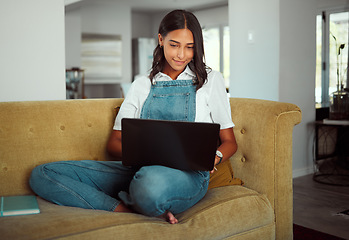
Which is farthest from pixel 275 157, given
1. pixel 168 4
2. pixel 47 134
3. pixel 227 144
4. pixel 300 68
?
pixel 168 4

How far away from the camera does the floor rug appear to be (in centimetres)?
228

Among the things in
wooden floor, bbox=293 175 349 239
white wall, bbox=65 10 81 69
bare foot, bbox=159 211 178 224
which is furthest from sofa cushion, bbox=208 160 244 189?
white wall, bbox=65 10 81 69

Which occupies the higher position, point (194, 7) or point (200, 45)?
point (194, 7)

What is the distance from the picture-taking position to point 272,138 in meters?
1.80

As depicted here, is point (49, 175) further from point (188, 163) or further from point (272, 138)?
point (272, 138)

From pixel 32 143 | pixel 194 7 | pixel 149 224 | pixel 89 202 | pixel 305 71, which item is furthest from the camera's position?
pixel 194 7

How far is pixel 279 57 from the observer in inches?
144

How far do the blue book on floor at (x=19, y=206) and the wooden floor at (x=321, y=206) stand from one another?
→ 66.7 inches

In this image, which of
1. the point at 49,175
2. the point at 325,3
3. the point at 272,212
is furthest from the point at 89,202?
the point at 325,3

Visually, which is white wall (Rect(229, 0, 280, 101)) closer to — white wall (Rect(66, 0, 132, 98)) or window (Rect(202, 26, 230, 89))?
window (Rect(202, 26, 230, 89))

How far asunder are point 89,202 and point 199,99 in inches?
25.8

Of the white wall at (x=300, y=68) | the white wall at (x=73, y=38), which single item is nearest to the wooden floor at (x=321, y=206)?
the white wall at (x=300, y=68)

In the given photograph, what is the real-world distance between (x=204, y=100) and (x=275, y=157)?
0.41 meters

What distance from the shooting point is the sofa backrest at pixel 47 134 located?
6.10 ft
